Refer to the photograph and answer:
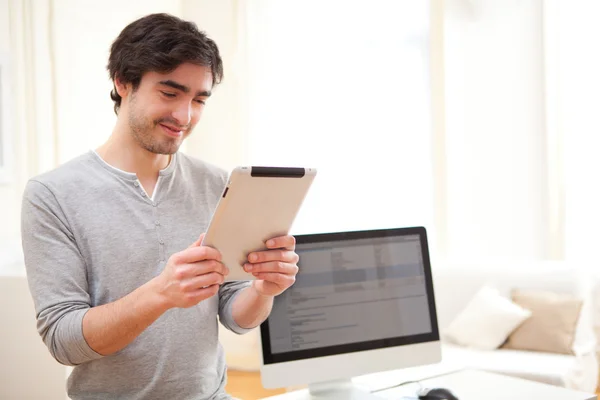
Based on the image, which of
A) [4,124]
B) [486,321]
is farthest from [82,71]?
[486,321]

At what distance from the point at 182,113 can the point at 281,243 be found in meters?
0.42

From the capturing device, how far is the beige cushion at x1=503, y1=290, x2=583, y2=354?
12.8ft

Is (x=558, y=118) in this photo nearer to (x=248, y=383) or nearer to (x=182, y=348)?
(x=248, y=383)

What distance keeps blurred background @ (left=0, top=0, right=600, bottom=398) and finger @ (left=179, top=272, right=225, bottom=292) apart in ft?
8.80

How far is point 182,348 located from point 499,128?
3.87 m

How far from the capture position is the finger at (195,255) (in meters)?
1.34

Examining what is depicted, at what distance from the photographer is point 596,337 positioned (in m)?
4.28

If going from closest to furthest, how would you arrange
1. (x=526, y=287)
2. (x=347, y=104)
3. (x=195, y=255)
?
(x=195, y=255)
(x=526, y=287)
(x=347, y=104)

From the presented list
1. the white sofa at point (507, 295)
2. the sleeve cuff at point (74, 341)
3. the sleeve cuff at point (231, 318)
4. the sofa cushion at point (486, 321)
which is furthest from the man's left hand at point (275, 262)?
the sofa cushion at point (486, 321)

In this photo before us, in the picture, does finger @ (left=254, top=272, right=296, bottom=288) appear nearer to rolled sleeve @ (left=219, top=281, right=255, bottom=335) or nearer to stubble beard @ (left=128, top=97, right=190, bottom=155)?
rolled sleeve @ (left=219, top=281, right=255, bottom=335)

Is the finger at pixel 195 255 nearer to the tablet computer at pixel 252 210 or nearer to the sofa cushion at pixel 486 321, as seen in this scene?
the tablet computer at pixel 252 210

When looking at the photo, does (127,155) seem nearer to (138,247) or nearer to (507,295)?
(138,247)

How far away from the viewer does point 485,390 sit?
1958 mm

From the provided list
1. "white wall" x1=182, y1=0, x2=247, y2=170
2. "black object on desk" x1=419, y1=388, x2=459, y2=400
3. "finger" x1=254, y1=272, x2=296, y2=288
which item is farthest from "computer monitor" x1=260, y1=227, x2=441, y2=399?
"white wall" x1=182, y1=0, x2=247, y2=170
